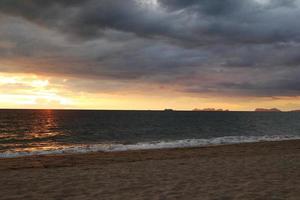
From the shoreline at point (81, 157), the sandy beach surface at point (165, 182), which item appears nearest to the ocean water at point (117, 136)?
the shoreline at point (81, 157)

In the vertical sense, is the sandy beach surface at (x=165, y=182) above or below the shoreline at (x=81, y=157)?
above

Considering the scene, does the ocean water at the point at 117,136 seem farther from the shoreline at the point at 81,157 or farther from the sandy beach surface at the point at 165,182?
the sandy beach surface at the point at 165,182

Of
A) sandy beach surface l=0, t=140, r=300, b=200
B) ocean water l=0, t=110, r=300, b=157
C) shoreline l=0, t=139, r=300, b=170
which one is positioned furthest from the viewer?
ocean water l=0, t=110, r=300, b=157

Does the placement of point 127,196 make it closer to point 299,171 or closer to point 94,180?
point 94,180

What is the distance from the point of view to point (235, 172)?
14930mm

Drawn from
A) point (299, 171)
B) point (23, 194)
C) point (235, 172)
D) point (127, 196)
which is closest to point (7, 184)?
point (23, 194)

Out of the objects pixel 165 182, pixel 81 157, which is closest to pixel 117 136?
pixel 81 157

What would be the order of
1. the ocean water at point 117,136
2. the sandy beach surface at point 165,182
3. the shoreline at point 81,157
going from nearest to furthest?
→ 1. the sandy beach surface at point 165,182
2. the shoreline at point 81,157
3. the ocean water at point 117,136

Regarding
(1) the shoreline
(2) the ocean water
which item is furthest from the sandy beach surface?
(2) the ocean water

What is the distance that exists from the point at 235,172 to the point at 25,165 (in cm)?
1230

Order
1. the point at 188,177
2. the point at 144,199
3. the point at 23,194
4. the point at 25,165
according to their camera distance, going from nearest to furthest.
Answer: the point at 144,199, the point at 23,194, the point at 188,177, the point at 25,165

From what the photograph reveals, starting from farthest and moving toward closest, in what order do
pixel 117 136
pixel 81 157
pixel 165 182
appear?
pixel 117 136
pixel 81 157
pixel 165 182

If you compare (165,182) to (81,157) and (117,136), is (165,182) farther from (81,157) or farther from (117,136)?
(117,136)

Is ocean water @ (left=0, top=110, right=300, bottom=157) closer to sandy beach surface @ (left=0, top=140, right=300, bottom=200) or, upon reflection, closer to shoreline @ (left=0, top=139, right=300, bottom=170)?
shoreline @ (left=0, top=139, right=300, bottom=170)
